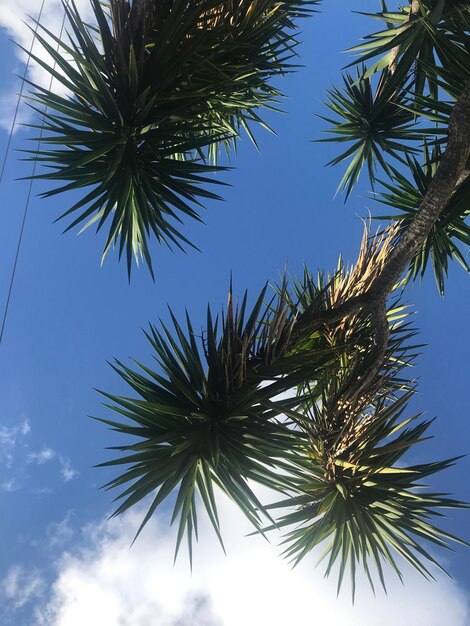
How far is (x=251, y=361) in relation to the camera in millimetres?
2686

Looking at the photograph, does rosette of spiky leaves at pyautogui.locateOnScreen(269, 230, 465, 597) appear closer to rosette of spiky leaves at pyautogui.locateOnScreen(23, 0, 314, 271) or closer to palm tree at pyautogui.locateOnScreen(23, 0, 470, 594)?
palm tree at pyautogui.locateOnScreen(23, 0, 470, 594)

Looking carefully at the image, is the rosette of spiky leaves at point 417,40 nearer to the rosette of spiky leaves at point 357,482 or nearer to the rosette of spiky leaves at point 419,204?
the rosette of spiky leaves at point 419,204

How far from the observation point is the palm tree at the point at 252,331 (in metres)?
2.54

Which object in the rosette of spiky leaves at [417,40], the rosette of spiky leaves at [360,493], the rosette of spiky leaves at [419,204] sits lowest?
the rosette of spiky leaves at [360,493]

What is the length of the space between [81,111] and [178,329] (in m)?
1.20

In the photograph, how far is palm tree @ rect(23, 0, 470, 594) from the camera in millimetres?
2545

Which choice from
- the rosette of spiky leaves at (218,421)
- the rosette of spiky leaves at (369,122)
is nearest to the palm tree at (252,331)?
the rosette of spiky leaves at (218,421)

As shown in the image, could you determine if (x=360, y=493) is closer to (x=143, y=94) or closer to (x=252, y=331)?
(x=252, y=331)

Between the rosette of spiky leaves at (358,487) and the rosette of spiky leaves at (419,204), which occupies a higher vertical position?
the rosette of spiky leaves at (419,204)

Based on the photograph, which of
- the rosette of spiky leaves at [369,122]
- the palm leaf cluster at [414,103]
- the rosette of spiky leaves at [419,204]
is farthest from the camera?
the rosette of spiky leaves at [369,122]

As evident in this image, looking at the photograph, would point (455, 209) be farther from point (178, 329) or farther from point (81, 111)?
point (81, 111)

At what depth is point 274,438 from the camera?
101 inches

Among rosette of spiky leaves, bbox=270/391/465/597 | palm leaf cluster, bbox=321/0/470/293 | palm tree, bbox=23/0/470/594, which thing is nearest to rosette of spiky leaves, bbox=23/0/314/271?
palm tree, bbox=23/0/470/594

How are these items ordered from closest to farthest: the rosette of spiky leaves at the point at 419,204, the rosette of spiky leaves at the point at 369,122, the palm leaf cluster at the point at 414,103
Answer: the palm leaf cluster at the point at 414,103 → the rosette of spiky leaves at the point at 419,204 → the rosette of spiky leaves at the point at 369,122
